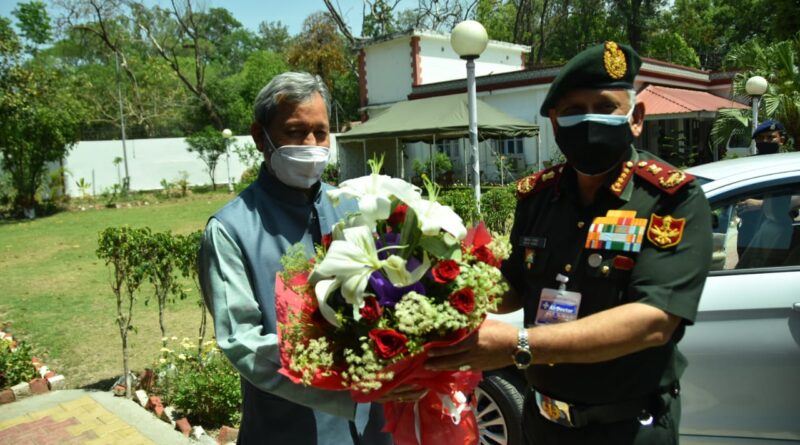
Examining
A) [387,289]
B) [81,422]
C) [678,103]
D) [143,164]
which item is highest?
[678,103]

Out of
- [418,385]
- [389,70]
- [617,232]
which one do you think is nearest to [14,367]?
[418,385]

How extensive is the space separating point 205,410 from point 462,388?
300cm

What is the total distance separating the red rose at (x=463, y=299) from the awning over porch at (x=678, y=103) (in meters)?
17.9

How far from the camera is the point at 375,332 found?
1335 millimetres

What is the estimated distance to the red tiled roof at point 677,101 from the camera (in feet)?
63.1

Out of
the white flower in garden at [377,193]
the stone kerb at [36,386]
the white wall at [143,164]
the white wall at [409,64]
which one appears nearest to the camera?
the white flower in garden at [377,193]

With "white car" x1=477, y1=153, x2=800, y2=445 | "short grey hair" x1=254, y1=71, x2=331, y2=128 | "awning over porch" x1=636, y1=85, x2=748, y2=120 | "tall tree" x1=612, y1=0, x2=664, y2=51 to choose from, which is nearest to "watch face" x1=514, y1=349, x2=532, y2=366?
"short grey hair" x1=254, y1=71, x2=331, y2=128

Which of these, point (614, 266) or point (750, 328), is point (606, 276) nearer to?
point (614, 266)

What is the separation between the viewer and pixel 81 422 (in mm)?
4242

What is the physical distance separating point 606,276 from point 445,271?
26.7 inches

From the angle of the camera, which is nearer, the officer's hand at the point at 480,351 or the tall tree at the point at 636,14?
the officer's hand at the point at 480,351

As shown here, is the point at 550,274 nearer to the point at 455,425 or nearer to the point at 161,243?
the point at 455,425

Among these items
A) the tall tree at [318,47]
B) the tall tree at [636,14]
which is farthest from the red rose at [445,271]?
the tall tree at [636,14]

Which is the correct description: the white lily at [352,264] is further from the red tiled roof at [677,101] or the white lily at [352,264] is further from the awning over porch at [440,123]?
the red tiled roof at [677,101]
